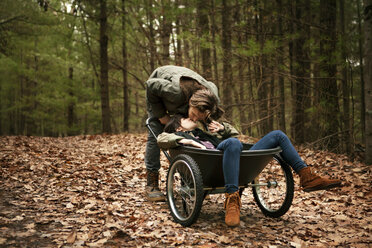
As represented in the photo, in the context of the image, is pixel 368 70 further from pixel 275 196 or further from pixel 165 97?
pixel 165 97

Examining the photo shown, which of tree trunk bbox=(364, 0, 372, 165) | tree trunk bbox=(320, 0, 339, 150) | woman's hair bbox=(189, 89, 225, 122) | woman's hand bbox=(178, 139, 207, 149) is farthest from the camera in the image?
tree trunk bbox=(320, 0, 339, 150)

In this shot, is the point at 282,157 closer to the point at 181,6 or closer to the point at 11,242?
the point at 11,242

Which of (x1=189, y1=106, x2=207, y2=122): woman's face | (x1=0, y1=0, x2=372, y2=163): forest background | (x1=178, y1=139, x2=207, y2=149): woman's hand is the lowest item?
(x1=178, y1=139, x2=207, y2=149): woman's hand

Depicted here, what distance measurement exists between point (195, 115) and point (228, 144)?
69cm

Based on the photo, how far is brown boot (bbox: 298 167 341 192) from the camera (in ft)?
9.25

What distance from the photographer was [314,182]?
2.85 m

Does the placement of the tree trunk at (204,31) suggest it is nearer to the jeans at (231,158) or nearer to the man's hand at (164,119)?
the man's hand at (164,119)

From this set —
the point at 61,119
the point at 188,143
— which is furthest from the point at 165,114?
the point at 61,119

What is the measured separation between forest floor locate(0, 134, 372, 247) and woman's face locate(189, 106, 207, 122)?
110 centimetres

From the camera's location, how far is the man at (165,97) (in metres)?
3.32

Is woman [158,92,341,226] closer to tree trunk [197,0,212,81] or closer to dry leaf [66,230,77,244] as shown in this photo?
dry leaf [66,230,77,244]

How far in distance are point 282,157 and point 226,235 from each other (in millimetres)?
965

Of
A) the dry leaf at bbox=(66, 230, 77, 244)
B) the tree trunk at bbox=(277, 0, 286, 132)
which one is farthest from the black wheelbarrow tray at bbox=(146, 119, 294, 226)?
the tree trunk at bbox=(277, 0, 286, 132)

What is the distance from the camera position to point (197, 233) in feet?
8.91
